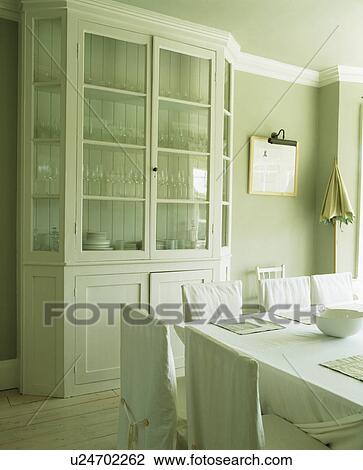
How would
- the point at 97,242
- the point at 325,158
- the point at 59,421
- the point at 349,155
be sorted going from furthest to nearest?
the point at 325,158, the point at 349,155, the point at 97,242, the point at 59,421

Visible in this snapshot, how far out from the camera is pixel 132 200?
3061 mm

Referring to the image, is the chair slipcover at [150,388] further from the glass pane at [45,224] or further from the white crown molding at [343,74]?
the white crown molding at [343,74]

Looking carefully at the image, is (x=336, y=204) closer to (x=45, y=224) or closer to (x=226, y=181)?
(x=226, y=181)

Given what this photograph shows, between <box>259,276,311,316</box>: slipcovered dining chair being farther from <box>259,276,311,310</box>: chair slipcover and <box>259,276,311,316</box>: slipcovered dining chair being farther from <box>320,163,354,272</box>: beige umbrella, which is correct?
<box>320,163,354,272</box>: beige umbrella

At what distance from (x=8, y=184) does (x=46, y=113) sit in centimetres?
56

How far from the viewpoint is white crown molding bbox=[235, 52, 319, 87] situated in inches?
150

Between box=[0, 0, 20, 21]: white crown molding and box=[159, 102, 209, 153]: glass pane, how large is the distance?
1.13m

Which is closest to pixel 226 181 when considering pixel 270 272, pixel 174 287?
pixel 174 287

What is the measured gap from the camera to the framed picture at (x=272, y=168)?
13.0 ft

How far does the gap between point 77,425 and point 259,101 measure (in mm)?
3042

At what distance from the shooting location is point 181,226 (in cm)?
326

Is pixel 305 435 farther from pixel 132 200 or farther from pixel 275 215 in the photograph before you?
pixel 275 215

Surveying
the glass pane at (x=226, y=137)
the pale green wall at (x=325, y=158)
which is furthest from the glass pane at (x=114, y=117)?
the pale green wall at (x=325, y=158)

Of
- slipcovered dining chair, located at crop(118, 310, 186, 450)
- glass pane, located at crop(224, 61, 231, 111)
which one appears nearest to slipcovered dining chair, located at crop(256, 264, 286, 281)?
glass pane, located at crop(224, 61, 231, 111)
